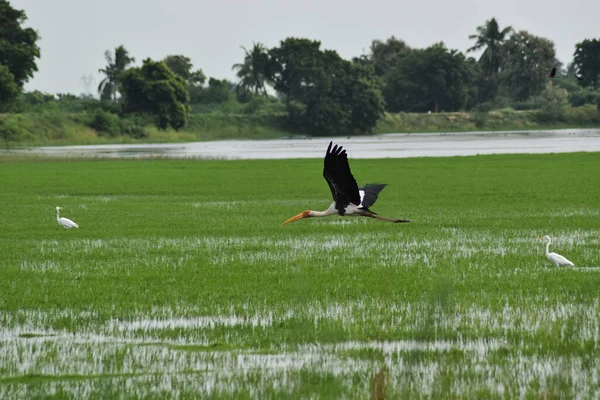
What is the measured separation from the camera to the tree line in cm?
7238

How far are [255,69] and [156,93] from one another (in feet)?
71.5

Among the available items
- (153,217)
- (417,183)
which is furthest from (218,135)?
(153,217)

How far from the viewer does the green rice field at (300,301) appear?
693cm

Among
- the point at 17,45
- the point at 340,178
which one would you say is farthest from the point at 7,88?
the point at 340,178

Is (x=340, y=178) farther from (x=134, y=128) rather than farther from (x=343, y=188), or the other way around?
(x=134, y=128)

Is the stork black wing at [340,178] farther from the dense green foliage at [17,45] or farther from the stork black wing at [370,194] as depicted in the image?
the dense green foliage at [17,45]

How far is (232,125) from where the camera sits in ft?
281

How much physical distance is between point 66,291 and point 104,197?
1409cm

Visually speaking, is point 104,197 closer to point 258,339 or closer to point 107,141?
point 258,339

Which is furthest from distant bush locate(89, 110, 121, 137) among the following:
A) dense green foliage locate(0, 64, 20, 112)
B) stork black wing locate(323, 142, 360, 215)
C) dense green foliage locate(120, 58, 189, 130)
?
stork black wing locate(323, 142, 360, 215)

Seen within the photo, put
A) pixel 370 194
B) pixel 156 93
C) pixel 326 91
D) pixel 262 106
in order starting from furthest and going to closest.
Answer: pixel 262 106, pixel 326 91, pixel 156 93, pixel 370 194

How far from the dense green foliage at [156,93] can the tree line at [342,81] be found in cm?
7

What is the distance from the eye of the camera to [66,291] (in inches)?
418

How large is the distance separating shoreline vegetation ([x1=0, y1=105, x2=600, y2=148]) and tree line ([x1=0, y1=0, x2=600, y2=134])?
1523 millimetres
